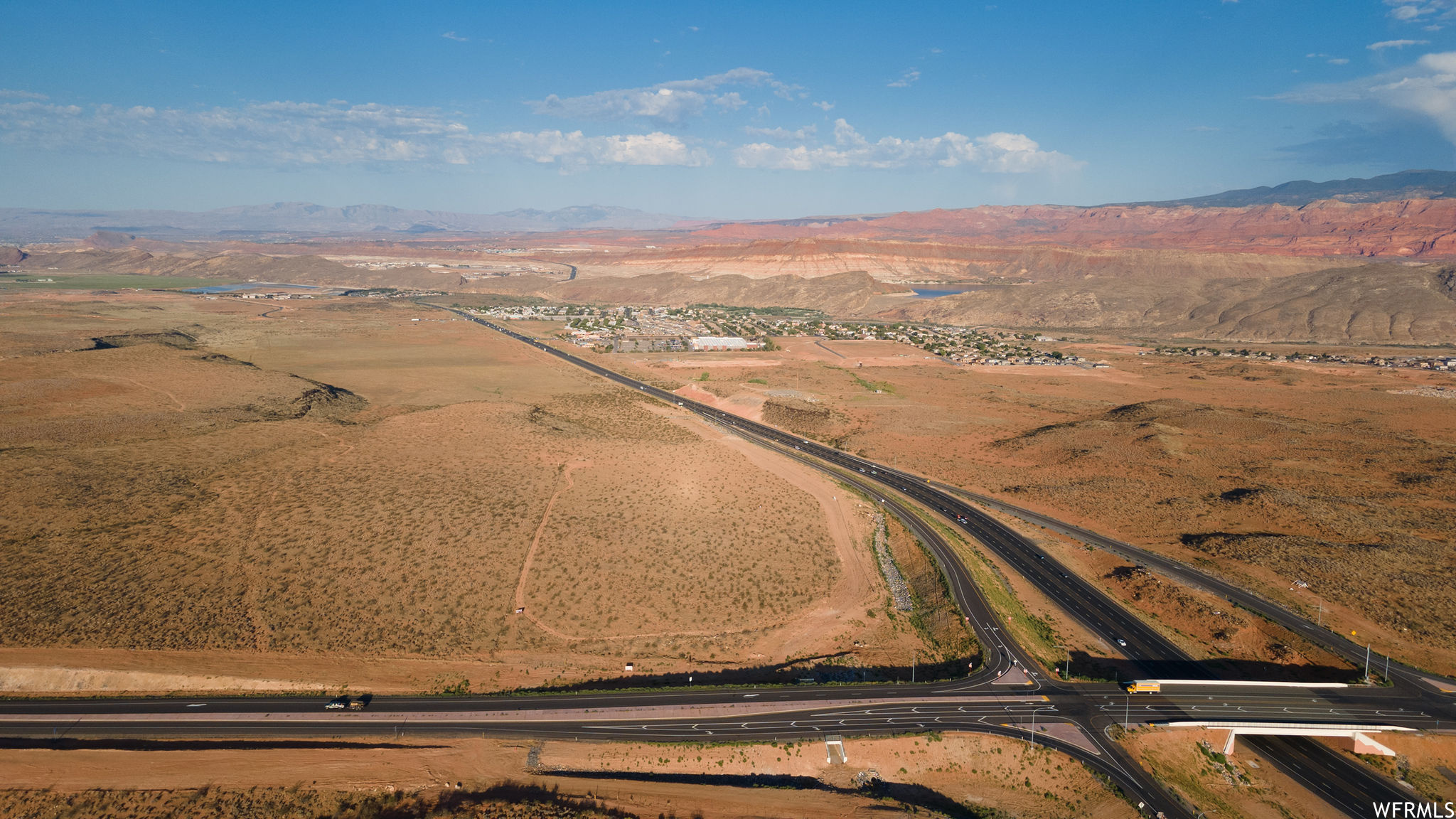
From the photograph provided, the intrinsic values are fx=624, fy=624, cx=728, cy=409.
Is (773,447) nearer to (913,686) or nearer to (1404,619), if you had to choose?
(913,686)

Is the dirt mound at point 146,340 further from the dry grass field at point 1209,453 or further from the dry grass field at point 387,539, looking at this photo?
the dry grass field at point 1209,453

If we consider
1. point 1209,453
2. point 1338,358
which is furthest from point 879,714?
point 1338,358

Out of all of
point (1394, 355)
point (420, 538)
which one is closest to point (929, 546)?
point (420, 538)

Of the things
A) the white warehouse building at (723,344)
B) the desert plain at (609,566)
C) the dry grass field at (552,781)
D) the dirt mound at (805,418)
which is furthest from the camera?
the white warehouse building at (723,344)

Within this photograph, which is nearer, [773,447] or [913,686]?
[913,686]

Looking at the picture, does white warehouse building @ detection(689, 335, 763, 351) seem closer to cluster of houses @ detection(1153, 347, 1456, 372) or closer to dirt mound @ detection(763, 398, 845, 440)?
dirt mound @ detection(763, 398, 845, 440)

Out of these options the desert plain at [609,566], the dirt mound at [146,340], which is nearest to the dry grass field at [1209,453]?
the desert plain at [609,566]
